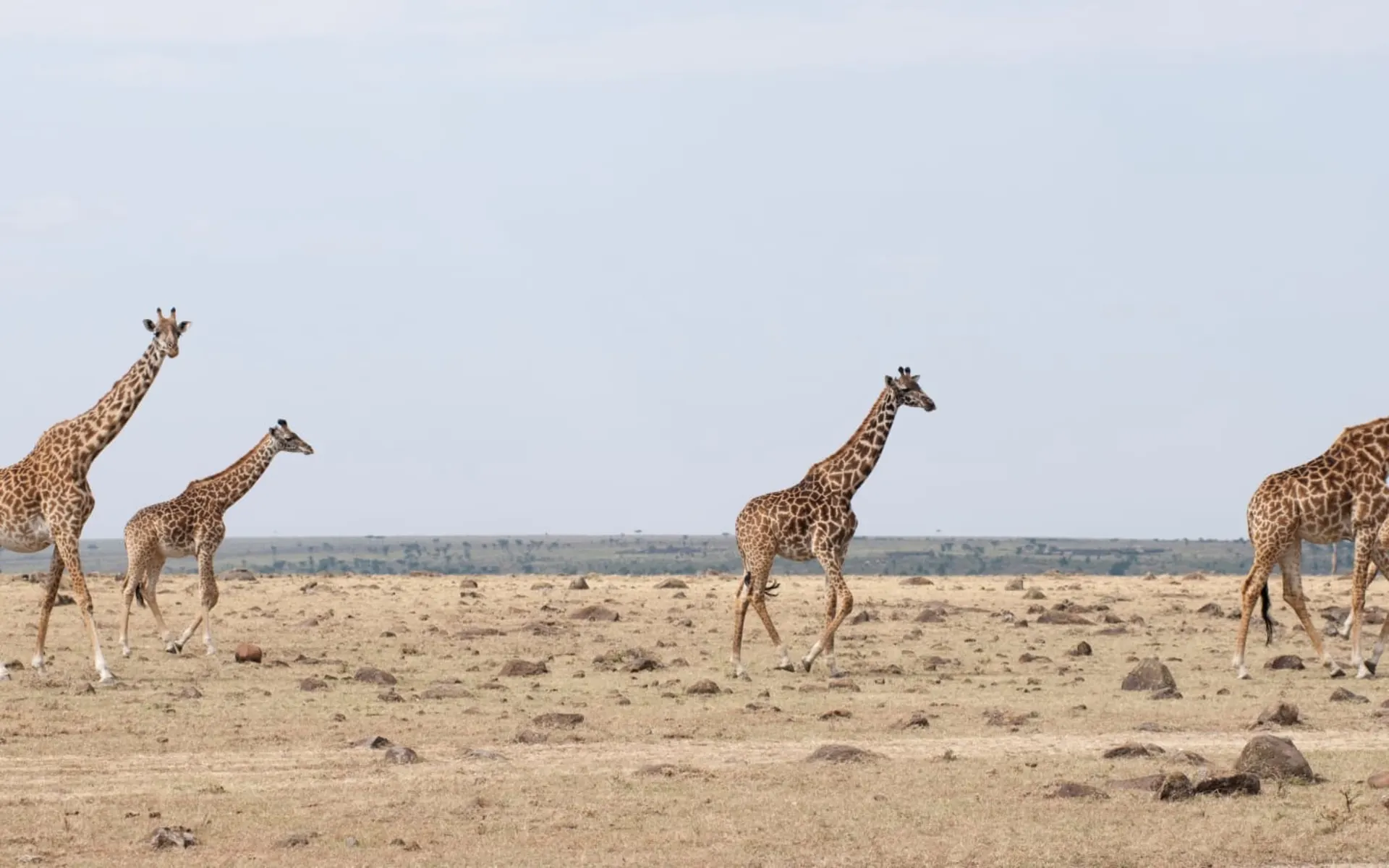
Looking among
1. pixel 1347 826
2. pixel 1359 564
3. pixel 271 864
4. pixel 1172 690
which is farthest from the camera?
pixel 1359 564

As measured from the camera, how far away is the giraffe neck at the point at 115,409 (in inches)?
879

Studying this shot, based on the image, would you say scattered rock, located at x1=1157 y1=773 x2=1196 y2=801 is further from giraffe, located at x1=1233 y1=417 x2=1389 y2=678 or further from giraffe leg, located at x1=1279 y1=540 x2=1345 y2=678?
giraffe leg, located at x1=1279 y1=540 x2=1345 y2=678

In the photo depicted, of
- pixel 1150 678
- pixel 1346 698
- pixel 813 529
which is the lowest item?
pixel 1346 698

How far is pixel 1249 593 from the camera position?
23.1 metres

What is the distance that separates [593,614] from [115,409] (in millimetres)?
11904

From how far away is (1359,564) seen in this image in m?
22.5

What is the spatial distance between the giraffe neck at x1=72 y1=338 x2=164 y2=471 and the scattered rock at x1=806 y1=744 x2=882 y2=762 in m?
10.3

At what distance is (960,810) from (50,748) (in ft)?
27.6

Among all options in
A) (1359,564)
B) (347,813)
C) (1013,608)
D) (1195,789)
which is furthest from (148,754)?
(1013,608)

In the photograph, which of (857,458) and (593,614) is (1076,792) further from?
(593,614)

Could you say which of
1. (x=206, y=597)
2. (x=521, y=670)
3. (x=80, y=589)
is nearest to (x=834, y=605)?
(x=521, y=670)

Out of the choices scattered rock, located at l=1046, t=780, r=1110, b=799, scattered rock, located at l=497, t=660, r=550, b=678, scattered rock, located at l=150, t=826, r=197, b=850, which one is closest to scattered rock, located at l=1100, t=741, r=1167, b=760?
scattered rock, located at l=1046, t=780, r=1110, b=799

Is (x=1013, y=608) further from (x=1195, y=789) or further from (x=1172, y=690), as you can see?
(x=1195, y=789)

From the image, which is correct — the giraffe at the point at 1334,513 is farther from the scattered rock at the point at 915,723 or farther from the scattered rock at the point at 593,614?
the scattered rock at the point at 593,614
